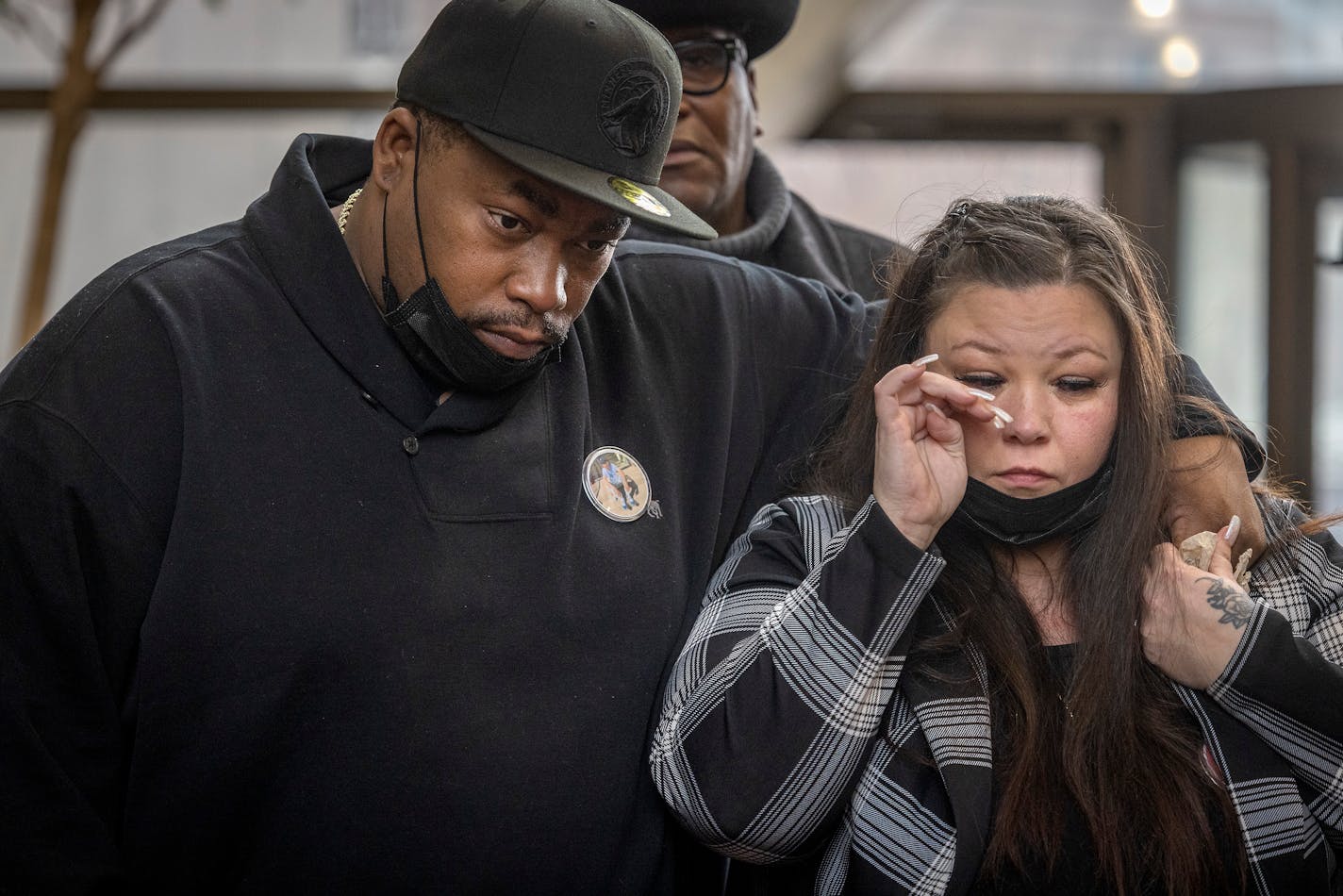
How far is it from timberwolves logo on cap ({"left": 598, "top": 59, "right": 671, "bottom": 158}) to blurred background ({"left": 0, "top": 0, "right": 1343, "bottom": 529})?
342cm

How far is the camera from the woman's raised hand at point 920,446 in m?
1.64

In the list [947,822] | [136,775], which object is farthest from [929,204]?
[136,775]

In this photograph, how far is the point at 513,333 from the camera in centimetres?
164

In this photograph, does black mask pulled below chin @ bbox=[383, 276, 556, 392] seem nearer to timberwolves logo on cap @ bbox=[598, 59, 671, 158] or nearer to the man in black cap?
the man in black cap

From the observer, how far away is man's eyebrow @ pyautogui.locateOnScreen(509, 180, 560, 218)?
1.58m

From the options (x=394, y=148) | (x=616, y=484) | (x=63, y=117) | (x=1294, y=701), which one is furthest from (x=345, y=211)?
(x=63, y=117)

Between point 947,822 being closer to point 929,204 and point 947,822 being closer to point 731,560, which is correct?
point 731,560

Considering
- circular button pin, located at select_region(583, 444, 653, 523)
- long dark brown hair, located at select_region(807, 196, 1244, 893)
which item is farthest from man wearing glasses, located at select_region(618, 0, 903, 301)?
circular button pin, located at select_region(583, 444, 653, 523)

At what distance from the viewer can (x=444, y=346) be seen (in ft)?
5.39

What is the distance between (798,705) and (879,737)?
6.2 inches

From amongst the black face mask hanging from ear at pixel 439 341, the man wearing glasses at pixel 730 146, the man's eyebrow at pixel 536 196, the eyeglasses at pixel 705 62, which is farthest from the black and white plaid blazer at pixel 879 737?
the eyeglasses at pixel 705 62

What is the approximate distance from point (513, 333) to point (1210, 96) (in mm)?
3943

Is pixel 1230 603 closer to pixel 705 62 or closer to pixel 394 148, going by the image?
pixel 394 148

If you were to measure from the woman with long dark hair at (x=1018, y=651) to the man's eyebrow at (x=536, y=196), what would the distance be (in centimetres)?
45
